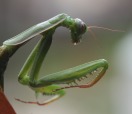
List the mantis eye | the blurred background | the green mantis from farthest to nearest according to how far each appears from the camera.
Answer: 1. the blurred background
2. the mantis eye
3. the green mantis

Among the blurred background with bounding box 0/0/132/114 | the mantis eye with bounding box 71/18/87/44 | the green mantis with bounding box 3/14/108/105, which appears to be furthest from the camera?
the blurred background with bounding box 0/0/132/114

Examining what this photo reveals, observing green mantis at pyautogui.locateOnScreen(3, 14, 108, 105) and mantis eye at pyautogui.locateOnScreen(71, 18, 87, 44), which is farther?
mantis eye at pyautogui.locateOnScreen(71, 18, 87, 44)

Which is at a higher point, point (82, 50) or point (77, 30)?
point (77, 30)

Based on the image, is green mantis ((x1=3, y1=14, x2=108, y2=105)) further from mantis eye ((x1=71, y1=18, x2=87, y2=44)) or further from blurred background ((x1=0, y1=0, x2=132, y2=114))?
blurred background ((x1=0, y1=0, x2=132, y2=114))

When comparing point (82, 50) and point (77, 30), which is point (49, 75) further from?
point (82, 50)

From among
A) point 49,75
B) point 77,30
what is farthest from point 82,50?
point 49,75

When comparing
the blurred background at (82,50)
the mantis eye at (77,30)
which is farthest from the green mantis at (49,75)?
the blurred background at (82,50)

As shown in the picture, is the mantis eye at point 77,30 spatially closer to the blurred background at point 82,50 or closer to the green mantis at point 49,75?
the green mantis at point 49,75

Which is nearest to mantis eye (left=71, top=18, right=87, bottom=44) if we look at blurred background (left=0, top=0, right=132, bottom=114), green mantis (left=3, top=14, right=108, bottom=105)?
green mantis (left=3, top=14, right=108, bottom=105)
